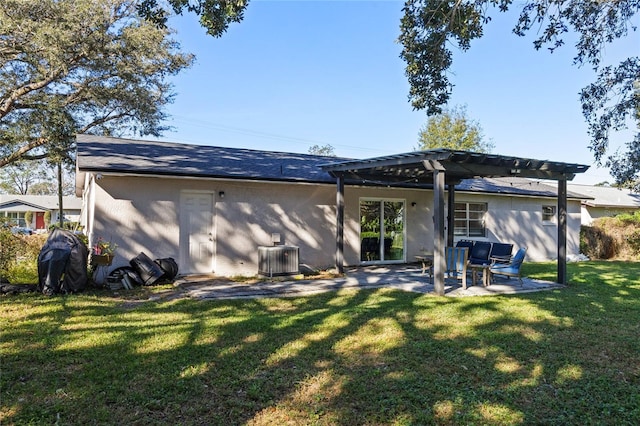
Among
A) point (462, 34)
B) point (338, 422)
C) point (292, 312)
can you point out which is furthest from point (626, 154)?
point (338, 422)

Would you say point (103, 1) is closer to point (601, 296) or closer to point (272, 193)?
point (272, 193)

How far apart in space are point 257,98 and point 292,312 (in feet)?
69.1

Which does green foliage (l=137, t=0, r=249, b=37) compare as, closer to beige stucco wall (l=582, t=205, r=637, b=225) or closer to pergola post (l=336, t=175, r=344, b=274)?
pergola post (l=336, t=175, r=344, b=274)

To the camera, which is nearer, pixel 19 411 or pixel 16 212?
pixel 19 411

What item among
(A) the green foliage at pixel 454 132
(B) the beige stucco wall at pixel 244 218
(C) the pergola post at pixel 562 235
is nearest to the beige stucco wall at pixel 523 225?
(B) the beige stucco wall at pixel 244 218

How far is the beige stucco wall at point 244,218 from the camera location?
33.3 feet

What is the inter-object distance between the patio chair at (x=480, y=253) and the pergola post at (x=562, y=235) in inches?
65.2

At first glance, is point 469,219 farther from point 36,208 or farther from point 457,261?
point 36,208

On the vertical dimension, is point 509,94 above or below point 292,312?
above

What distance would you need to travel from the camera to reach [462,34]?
7023mm

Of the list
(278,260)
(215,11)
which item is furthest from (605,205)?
(215,11)

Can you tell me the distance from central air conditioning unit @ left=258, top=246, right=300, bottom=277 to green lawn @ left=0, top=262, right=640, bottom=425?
3343 mm

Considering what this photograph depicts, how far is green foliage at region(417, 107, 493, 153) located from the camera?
3869cm

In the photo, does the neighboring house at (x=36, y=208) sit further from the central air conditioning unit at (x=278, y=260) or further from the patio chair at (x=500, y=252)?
the patio chair at (x=500, y=252)
